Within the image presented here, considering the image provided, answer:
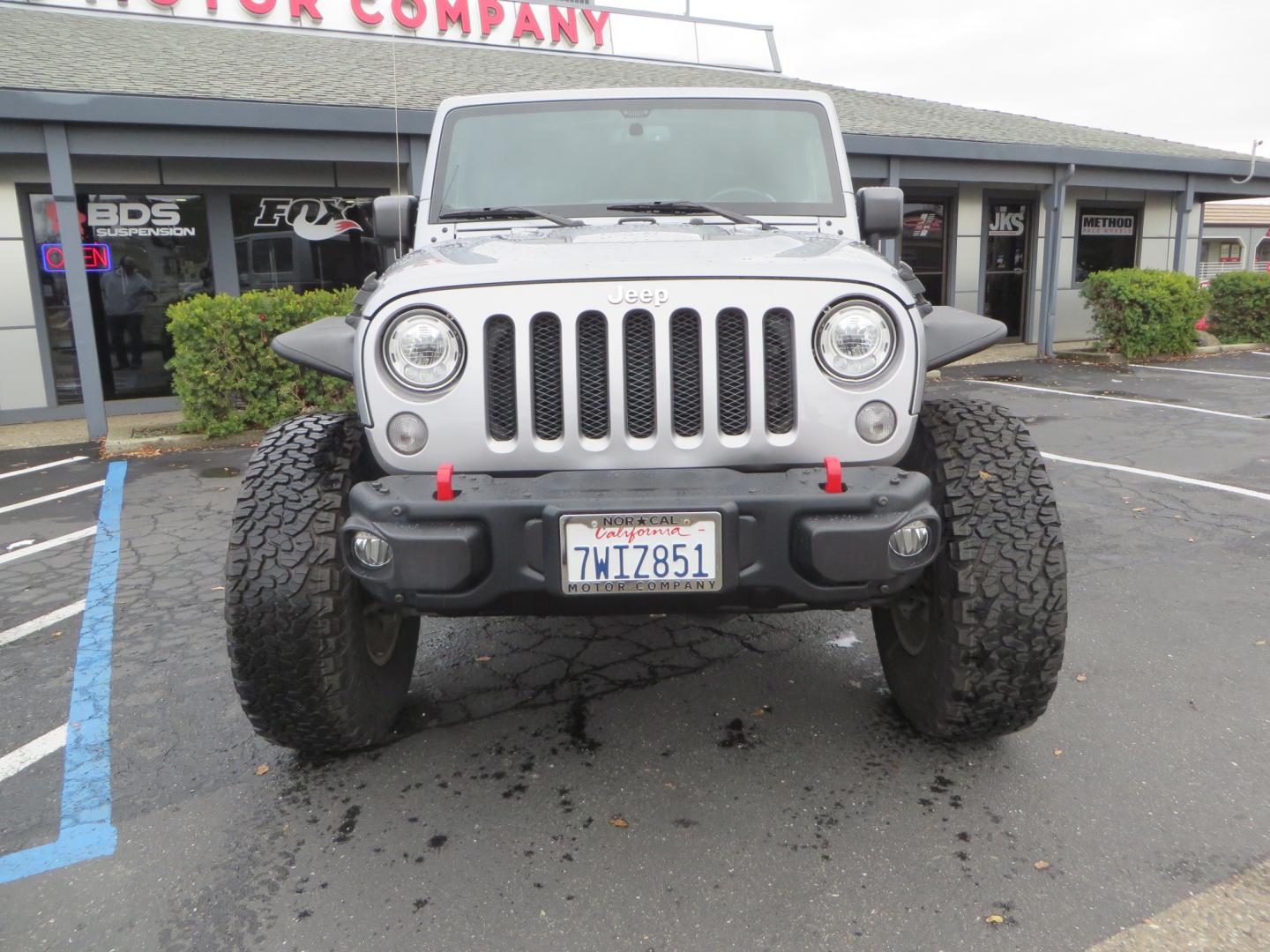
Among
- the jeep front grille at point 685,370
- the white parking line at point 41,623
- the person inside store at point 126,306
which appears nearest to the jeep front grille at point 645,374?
the jeep front grille at point 685,370

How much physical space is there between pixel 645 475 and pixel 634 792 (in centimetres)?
96

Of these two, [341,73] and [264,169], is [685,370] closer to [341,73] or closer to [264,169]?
[264,169]

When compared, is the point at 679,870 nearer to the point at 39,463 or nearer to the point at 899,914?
the point at 899,914

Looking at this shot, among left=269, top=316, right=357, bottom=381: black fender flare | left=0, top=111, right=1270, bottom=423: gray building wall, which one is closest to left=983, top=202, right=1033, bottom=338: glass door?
left=0, top=111, right=1270, bottom=423: gray building wall

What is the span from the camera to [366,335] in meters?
2.42

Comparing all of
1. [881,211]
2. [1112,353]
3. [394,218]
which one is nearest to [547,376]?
[394,218]

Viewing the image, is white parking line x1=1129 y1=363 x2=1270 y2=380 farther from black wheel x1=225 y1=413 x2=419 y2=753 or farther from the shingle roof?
black wheel x1=225 y1=413 x2=419 y2=753

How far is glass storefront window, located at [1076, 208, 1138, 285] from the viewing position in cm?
1723

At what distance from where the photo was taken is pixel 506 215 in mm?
3354

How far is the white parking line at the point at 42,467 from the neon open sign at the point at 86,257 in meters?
3.24

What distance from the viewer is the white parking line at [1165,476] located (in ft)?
19.4

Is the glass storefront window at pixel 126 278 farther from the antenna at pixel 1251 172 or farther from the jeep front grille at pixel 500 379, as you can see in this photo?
the antenna at pixel 1251 172

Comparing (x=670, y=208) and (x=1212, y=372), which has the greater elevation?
(x=670, y=208)

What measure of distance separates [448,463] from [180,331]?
706 cm
